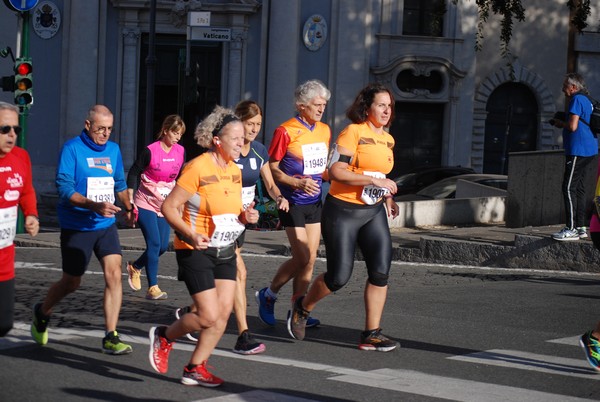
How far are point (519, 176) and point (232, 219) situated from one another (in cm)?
1117

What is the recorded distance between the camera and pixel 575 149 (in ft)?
47.7

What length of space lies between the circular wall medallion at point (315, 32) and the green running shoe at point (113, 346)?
30705 millimetres

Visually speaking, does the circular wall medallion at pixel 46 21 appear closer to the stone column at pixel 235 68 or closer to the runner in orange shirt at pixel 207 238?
the stone column at pixel 235 68

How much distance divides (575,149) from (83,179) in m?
7.37

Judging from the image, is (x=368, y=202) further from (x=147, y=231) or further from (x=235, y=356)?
(x=147, y=231)

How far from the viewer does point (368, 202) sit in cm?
905

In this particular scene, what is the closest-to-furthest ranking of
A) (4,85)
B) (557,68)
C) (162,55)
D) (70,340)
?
(70,340), (4,85), (162,55), (557,68)

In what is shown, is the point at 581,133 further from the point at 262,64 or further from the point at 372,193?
the point at 262,64

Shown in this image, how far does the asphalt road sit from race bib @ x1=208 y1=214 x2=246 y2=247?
2.82ft

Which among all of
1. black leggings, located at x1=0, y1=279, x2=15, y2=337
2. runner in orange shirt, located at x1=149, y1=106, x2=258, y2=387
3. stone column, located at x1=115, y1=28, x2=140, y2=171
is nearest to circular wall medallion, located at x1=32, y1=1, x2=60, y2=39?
stone column, located at x1=115, y1=28, x2=140, y2=171

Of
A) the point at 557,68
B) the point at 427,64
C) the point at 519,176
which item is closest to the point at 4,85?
the point at 519,176

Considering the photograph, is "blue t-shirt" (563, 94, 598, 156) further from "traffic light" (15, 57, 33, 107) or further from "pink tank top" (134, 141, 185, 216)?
"traffic light" (15, 57, 33, 107)

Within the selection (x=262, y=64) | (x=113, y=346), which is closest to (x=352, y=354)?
(x=113, y=346)

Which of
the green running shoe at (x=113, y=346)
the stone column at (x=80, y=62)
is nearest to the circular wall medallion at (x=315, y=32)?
the stone column at (x=80, y=62)
